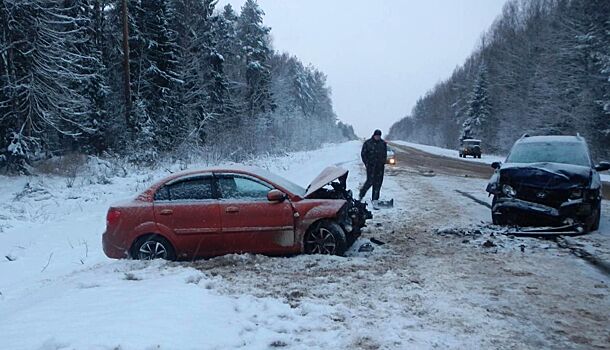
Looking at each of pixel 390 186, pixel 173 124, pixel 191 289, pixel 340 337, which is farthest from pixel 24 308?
pixel 173 124

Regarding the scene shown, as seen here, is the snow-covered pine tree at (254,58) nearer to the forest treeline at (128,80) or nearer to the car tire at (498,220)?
the forest treeline at (128,80)

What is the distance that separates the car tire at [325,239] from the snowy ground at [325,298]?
23 centimetres

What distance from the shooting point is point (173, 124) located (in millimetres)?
30000

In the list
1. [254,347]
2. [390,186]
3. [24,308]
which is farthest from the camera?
[390,186]

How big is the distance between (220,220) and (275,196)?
0.91 meters

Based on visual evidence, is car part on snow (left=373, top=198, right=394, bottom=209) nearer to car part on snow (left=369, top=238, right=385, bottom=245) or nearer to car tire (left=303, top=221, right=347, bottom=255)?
car part on snow (left=369, top=238, right=385, bottom=245)

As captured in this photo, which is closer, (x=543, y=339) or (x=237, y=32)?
Result: (x=543, y=339)

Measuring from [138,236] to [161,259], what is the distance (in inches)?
20.4

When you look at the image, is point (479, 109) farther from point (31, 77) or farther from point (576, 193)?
point (576, 193)

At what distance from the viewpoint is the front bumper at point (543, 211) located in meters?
8.30

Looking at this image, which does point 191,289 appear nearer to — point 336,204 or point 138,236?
point 138,236

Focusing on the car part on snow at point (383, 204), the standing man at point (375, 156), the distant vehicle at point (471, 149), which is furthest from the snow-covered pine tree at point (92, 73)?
the distant vehicle at point (471, 149)

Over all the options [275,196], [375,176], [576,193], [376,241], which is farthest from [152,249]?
[576,193]

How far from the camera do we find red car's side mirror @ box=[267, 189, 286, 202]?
6.86 metres
